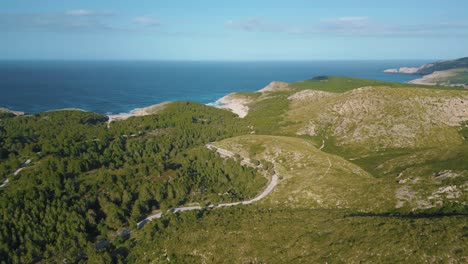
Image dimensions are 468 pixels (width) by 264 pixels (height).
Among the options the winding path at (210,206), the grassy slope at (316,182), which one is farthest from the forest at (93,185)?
the grassy slope at (316,182)

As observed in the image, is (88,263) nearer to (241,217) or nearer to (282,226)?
(241,217)

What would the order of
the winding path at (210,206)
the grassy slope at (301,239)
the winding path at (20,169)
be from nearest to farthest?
1. the grassy slope at (301,239)
2. the winding path at (210,206)
3. the winding path at (20,169)

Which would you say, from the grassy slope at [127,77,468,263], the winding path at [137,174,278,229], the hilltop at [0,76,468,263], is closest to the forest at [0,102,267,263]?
the hilltop at [0,76,468,263]

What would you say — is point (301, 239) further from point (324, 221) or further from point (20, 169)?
point (20, 169)

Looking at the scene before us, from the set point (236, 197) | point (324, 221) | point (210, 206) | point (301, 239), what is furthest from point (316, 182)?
point (301, 239)

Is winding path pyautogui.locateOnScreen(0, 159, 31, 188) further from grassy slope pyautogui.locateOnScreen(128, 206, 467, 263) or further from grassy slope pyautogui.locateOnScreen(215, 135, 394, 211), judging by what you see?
grassy slope pyautogui.locateOnScreen(215, 135, 394, 211)

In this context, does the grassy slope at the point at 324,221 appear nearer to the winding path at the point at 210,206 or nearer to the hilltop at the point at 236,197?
the hilltop at the point at 236,197

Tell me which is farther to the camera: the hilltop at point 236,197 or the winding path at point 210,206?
the winding path at point 210,206

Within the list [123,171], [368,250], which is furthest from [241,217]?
[123,171]
